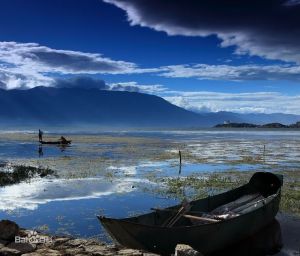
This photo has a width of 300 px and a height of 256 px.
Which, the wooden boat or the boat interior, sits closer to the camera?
the wooden boat

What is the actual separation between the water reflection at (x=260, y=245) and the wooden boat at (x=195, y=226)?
0.32m

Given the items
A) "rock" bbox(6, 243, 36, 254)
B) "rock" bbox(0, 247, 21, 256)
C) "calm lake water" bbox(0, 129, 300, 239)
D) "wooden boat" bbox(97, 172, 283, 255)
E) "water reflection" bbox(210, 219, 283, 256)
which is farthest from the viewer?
"calm lake water" bbox(0, 129, 300, 239)

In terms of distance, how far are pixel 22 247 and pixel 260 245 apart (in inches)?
408

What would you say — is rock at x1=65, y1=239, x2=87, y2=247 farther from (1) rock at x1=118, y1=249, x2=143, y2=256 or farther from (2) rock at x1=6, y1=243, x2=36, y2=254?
(1) rock at x1=118, y1=249, x2=143, y2=256

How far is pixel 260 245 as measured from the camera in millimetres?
19234

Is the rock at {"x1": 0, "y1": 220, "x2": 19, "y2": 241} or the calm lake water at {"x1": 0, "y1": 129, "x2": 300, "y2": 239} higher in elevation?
the rock at {"x1": 0, "y1": 220, "x2": 19, "y2": 241}

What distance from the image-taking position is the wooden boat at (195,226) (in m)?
15.4

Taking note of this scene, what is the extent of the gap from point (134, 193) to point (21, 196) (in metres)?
7.38

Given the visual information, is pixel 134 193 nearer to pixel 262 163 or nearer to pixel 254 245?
pixel 254 245

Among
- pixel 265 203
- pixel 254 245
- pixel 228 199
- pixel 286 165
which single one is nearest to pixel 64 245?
pixel 254 245

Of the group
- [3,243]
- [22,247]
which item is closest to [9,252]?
[22,247]

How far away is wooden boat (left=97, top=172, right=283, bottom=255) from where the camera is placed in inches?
604

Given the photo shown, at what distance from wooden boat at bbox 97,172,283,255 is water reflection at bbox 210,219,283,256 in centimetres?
32

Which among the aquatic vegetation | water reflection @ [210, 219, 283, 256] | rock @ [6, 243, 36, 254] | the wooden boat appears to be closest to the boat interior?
the wooden boat
